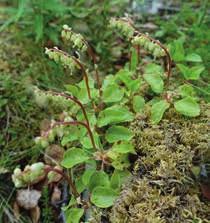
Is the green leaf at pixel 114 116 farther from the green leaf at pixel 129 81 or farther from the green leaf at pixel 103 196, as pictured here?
the green leaf at pixel 103 196

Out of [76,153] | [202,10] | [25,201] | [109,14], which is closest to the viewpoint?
[76,153]

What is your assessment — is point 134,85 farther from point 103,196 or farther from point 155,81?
point 103,196

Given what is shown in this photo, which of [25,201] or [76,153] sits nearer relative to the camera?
[76,153]

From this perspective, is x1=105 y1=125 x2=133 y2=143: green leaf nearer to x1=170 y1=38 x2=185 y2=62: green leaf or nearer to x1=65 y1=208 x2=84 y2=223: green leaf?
x1=65 y1=208 x2=84 y2=223: green leaf

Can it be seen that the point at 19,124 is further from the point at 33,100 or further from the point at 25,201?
the point at 25,201

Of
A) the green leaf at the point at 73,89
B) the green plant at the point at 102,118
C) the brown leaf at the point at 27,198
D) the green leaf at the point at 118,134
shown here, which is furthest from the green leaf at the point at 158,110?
the brown leaf at the point at 27,198

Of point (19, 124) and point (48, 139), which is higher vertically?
point (48, 139)

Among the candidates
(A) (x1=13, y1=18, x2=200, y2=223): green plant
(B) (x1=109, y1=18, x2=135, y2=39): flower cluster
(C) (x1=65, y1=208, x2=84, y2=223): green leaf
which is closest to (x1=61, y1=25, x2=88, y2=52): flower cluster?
(A) (x1=13, y1=18, x2=200, y2=223): green plant

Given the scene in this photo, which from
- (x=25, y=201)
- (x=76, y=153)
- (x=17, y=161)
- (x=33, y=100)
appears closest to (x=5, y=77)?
(x=33, y=100)
